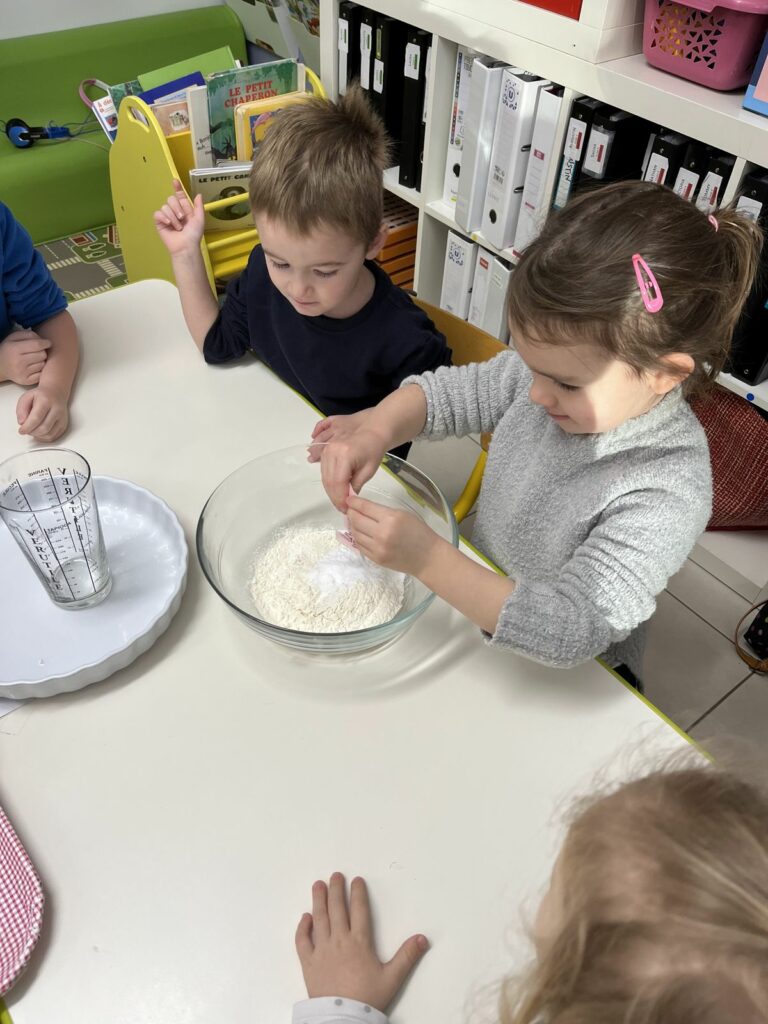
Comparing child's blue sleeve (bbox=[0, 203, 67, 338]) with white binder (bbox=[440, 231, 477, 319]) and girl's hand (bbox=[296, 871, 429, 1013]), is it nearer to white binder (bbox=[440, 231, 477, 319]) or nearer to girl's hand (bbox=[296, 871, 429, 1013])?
girl's hand (bbox=[296, 871, 429, 1013])

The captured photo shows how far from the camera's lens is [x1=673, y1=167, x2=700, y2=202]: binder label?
5.21 ft

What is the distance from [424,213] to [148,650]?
1.86 meters

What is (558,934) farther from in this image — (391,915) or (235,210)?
(235,210)

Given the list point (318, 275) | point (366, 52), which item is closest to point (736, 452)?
point (318, 275)

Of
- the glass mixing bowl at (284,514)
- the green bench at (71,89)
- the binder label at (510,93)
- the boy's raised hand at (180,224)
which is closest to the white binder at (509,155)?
the binder label at (510,93)

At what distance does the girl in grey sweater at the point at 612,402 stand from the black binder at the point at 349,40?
1811 mm

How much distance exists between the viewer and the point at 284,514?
3.21 feet

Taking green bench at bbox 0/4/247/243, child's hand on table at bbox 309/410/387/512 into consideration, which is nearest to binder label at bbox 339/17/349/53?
green bench at bbox 0/4/247/243

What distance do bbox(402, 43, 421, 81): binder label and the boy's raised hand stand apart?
3.88 ft

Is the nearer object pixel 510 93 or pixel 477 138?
pixel 510 93

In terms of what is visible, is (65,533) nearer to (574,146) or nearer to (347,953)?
(347,953)

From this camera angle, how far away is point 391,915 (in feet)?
2.06

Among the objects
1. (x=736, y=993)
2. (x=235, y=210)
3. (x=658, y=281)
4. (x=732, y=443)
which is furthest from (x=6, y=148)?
(x=736, y=993)

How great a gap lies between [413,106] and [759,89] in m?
1.05
